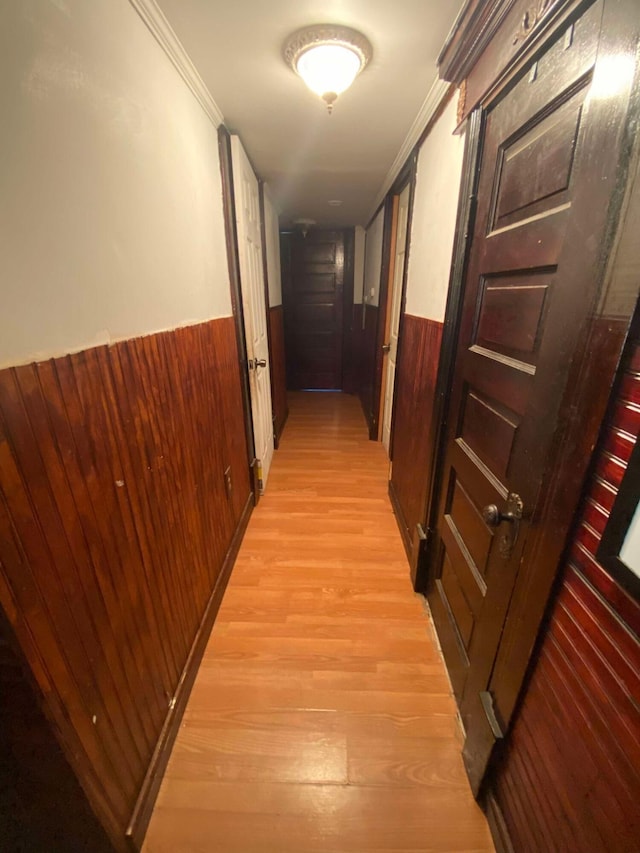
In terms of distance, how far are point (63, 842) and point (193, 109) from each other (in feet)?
7.73

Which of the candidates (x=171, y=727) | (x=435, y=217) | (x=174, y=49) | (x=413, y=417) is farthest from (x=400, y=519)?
(x=174, y=49)

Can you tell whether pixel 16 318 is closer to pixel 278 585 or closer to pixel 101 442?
pixel 101 442

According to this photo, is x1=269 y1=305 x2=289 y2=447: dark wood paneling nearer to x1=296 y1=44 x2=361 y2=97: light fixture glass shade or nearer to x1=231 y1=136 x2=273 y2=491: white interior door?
x1=231 y1=136 x2=273 y2=491: white interior door

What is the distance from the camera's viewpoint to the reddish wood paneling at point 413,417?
1.56 m

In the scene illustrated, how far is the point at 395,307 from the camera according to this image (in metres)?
2.79

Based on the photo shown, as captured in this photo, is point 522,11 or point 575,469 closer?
point 575,469

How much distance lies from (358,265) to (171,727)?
187 inches

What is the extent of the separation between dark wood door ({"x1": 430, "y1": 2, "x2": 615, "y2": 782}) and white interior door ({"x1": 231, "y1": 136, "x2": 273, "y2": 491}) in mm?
1313

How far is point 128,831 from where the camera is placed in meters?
0.85

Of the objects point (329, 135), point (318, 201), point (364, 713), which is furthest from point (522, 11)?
point (318, 201)

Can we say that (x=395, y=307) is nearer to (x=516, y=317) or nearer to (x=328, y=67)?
(x=328, y=67)

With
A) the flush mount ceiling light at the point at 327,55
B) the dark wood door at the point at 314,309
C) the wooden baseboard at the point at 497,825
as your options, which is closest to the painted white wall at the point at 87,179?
the flush mount ceiling light at the point at 327,55

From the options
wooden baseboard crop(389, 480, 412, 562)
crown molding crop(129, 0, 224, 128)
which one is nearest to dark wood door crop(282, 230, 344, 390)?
wooden baseboard crop(389, 480, 412, 562)

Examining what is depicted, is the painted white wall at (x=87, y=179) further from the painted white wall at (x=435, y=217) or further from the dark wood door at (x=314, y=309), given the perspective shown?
the dark wood door at (x=314, y=309)
